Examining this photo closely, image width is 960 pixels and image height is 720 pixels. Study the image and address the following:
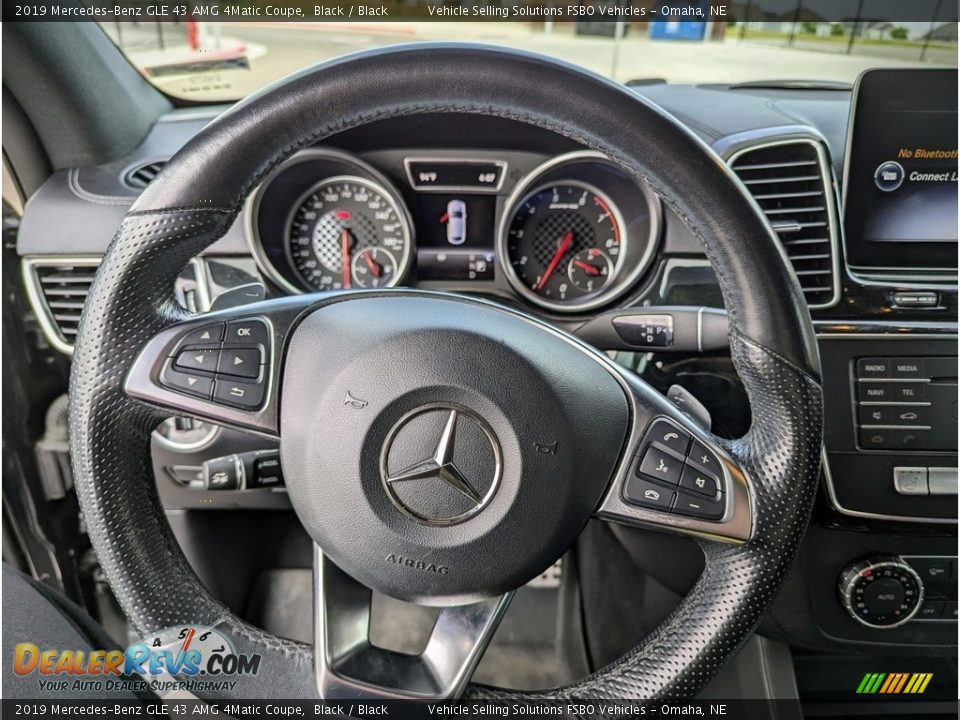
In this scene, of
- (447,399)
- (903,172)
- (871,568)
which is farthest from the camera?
(903,172)

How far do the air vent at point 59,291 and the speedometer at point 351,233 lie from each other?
429 millimetres

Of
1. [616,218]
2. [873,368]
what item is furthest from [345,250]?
[873,368]

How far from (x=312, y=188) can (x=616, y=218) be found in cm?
68

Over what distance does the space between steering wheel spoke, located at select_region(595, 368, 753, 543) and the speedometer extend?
0.90m

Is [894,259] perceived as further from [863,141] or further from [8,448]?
[8,448]

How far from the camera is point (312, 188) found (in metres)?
1.64

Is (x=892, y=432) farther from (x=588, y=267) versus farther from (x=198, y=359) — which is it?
(x=198, y=359)

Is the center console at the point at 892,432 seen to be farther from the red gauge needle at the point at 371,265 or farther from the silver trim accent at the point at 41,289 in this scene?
the silver trim accent at the point at 41,289

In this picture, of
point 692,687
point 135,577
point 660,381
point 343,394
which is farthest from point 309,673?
point 660,381

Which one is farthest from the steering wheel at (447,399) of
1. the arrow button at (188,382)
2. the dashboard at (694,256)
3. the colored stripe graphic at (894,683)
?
the colored stripe graphic at (894,683)

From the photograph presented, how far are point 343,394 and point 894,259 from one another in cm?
131

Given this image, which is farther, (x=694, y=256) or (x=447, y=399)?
(x=694, y=256)

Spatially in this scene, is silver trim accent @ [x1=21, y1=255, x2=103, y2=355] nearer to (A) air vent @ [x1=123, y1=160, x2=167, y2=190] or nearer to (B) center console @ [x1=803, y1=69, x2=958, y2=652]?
(A) air vent @ [x1=123, y1=160, x2=167, y2=190]

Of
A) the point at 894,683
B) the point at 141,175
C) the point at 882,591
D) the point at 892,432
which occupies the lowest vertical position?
the point at 894,683
